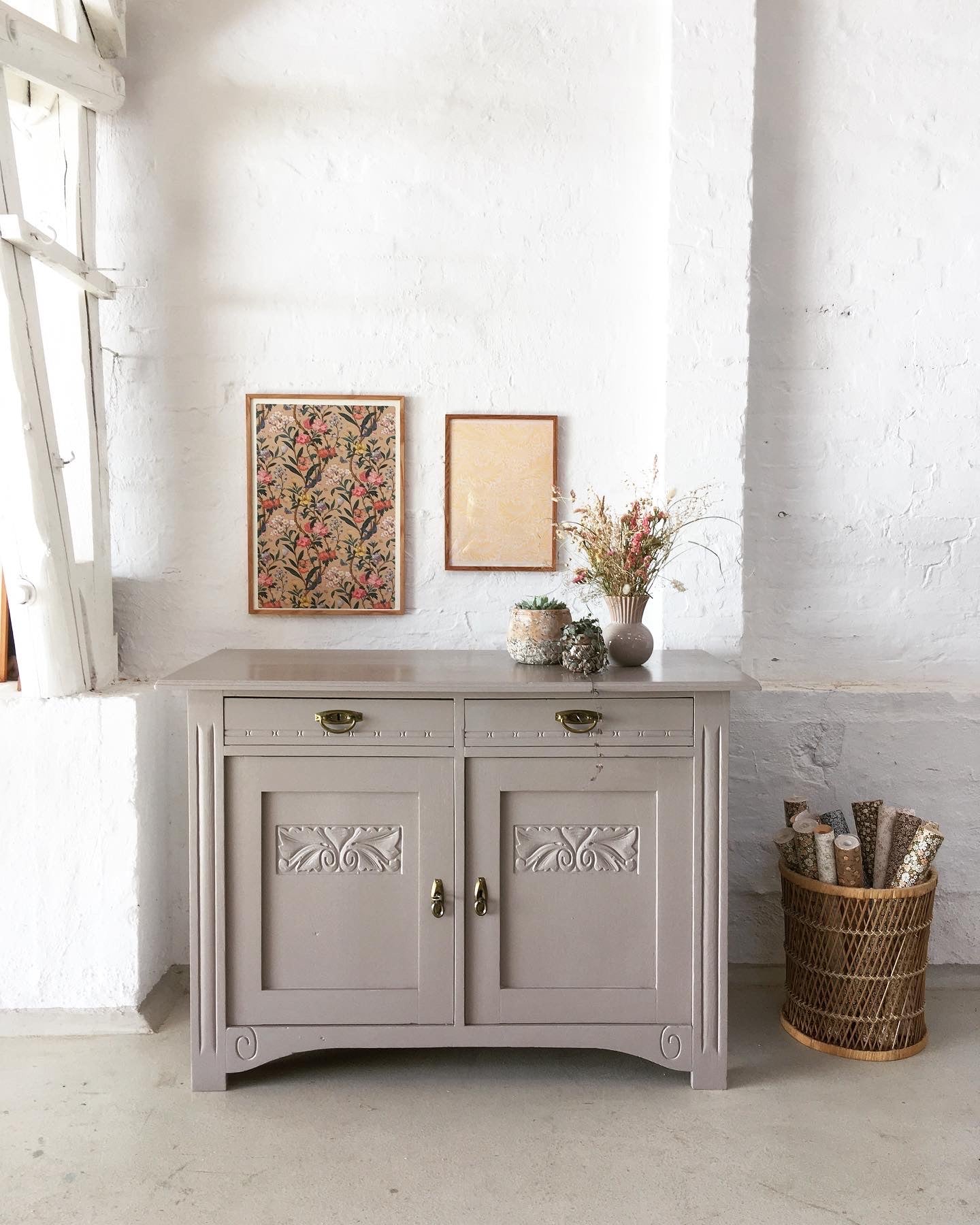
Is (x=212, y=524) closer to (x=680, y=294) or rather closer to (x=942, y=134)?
(x=680, y=294)

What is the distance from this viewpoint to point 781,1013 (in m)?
3.10

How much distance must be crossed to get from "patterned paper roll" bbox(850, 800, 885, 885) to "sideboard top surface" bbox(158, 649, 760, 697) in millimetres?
685

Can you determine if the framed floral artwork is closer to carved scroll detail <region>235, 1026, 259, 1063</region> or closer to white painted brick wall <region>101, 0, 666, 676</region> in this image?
white painted brick wall <region>101, 0, 666, 676</region>

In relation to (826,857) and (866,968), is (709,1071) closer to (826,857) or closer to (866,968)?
(866,968)

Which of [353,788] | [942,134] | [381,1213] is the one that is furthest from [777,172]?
[381,1213]

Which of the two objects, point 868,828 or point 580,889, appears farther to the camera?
point 868,828

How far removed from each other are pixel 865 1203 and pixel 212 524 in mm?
2776

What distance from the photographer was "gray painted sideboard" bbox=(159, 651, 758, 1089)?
2.63 m

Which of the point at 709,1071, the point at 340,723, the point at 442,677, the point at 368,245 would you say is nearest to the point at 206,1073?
the point at 340,723

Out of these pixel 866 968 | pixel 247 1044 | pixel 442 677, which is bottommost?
pixel 247 1044

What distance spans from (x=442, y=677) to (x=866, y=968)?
1553mm

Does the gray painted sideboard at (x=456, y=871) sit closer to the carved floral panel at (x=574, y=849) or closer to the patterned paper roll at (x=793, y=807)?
the carved floral panel at (x=574, y=849)

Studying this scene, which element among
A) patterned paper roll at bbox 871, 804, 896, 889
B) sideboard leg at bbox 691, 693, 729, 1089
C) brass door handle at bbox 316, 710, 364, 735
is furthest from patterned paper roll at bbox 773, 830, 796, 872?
brass door handle at bbox 316, 710, 364, 735

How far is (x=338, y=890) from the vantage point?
2.66 metres
